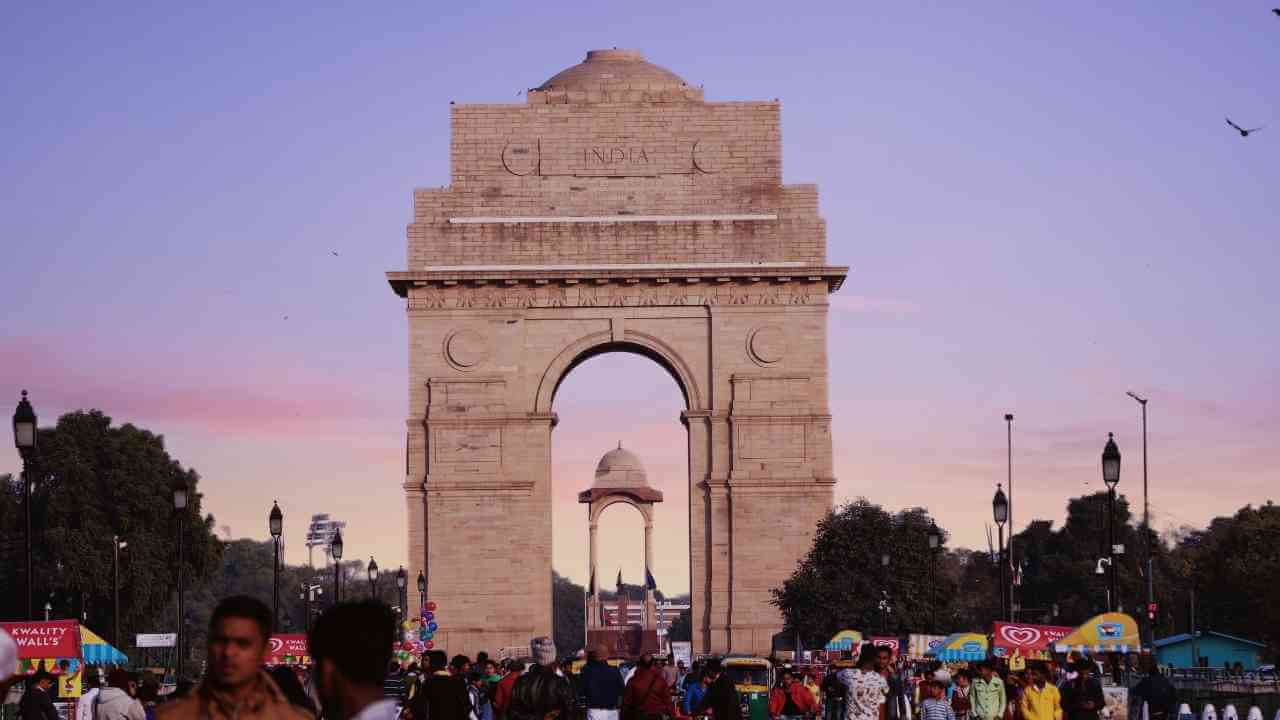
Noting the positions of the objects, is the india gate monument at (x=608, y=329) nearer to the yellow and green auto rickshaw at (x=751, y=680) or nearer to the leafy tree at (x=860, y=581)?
the leafy tree at (x=860, y=581)

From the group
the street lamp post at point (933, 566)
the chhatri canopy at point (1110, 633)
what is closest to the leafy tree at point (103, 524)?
the street lamp post at point (933, 566)

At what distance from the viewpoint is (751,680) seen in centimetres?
3459

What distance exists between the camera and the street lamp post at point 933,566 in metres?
45.5

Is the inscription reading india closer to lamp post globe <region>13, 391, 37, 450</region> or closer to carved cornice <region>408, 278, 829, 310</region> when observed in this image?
carved cornice <region>408, 278, 829, 310</region>

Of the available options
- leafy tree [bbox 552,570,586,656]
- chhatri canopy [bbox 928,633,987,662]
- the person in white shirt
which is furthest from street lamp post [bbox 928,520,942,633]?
leafy tree [bbox 552,570,586,656]

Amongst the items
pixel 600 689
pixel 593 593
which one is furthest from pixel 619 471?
pixel 600 689

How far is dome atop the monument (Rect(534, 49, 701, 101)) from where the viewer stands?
2112 inches

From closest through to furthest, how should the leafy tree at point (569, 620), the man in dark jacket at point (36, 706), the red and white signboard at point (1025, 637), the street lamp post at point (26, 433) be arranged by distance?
the man in dark jacket at point (36, 706) < the street lamp post at point (26, 433) < the red and white signboard at point (1025, 637) < the leafy tree at point (569, 620)

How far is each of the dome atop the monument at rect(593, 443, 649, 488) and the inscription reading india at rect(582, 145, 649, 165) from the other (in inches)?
2585

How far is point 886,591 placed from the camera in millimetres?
48594

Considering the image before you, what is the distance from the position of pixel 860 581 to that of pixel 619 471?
70935 millimetres

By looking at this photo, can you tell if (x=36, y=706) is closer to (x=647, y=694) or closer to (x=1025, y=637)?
(x=647, y=694)

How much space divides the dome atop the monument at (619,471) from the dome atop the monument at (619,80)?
6400 cm

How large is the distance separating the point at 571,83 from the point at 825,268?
27.4 feet
